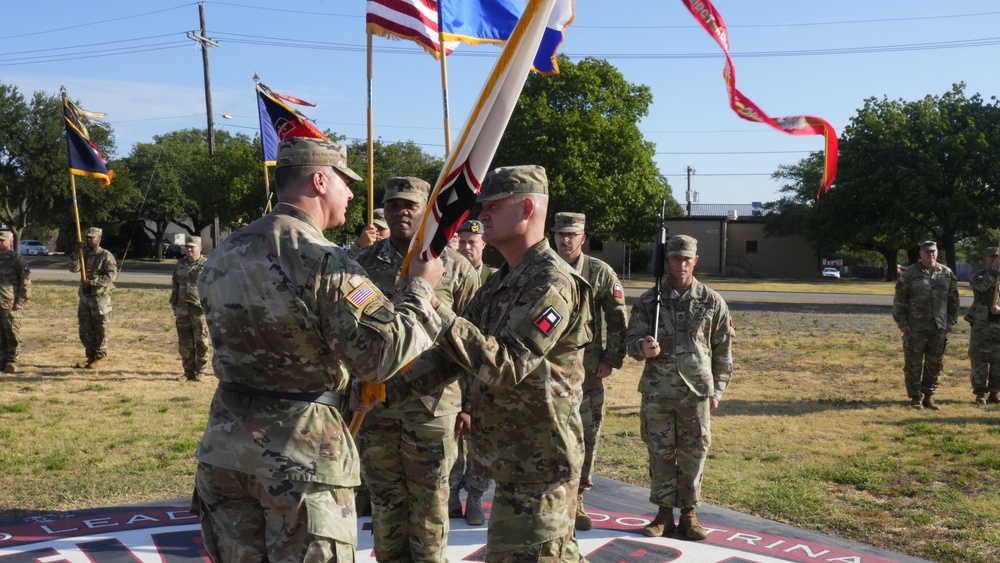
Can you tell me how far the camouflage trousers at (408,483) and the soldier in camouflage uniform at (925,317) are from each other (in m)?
8.87

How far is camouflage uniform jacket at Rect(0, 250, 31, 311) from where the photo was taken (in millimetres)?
13414

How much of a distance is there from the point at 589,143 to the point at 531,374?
127 feet

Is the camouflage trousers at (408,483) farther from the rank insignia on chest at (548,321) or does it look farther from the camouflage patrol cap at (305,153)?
the camouflage patrol cap at (305,153)

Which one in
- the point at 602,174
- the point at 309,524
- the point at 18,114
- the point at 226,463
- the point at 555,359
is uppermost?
the point at 18,114

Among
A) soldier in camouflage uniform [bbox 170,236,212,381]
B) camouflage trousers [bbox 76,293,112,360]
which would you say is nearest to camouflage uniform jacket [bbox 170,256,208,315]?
soldier in camouflage uniform [bbox 170,236,212,381]

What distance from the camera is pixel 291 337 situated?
10.8 ft

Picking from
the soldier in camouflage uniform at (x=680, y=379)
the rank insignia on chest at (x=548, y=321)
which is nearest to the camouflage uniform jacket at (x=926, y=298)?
the soldier in camouflage uniform at (x=680, y=379)

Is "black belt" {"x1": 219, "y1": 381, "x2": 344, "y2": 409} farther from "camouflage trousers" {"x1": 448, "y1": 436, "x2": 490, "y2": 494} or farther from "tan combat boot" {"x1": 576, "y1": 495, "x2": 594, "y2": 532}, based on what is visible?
"tan combat boot" {"x1": 576, "y1": 495, "x2": 594, "y2": 532}

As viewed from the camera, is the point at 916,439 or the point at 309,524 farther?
the point at 916,439

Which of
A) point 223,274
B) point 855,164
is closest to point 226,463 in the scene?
point 223,274

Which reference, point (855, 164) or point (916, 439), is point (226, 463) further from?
point (855, 164)

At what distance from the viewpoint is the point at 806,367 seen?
15.5m

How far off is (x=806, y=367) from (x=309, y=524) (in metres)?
13.7

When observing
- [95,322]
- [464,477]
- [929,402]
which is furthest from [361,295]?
[95,322]
